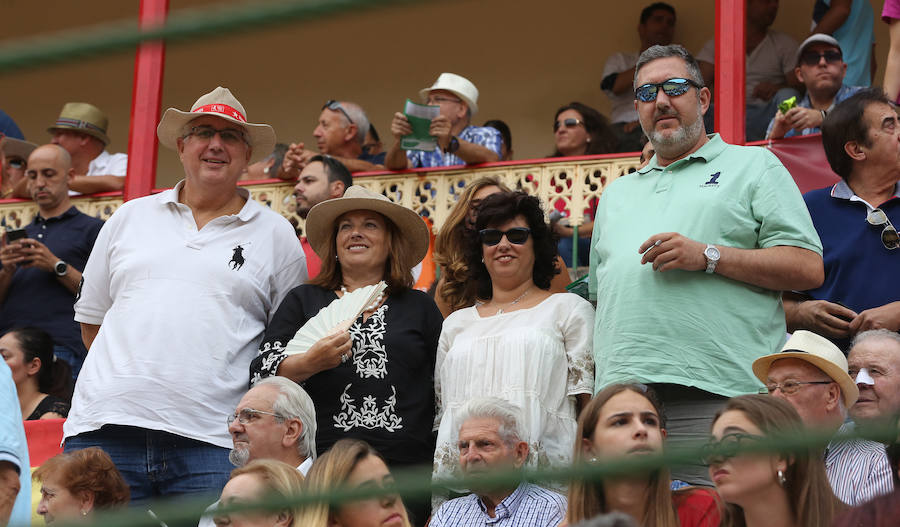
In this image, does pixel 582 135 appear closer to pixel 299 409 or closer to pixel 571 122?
pixel 571 122

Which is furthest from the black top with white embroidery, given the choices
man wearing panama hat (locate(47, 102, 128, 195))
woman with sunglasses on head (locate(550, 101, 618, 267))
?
man wearing panama hat (locate(47, 102, 128, 195))

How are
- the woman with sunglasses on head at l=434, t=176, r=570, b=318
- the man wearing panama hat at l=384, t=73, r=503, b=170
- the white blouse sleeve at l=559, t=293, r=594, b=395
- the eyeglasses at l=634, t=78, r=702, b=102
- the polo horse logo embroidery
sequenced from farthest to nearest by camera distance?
1. the man wearing panama hat at l=384, t=73, r=503, b=170
2. the woman with sunglasses on head at l=434, t=176, r=570, b=318
3. the polo horse logo embroidery
4. the eyeglasses at l=634, t=78, r=702, b=102
5. the white blouse sleeve at l=559, t=293, r=594, b=395

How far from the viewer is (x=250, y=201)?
221 inches

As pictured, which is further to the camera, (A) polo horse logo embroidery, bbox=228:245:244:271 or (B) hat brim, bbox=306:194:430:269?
(B) hat brim, bbox=306:194:430:269

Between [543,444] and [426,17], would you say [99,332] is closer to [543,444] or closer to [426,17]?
[543,444]

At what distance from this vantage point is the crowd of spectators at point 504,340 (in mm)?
4195

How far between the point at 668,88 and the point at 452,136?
327cm

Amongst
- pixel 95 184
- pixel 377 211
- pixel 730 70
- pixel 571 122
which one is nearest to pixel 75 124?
pixel 95 184

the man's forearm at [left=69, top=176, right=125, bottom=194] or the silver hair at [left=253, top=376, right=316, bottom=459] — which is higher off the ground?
the man's forearm at [left=69, top=176, right=125, bottom=194]

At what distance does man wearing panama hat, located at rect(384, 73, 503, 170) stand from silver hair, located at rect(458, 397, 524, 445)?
140 inches

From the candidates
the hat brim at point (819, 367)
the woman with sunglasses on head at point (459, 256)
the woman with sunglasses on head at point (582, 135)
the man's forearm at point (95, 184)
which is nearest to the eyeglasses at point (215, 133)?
the woman with sunglasses on head at point (459, 256)

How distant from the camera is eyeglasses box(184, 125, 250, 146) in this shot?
5.68 m

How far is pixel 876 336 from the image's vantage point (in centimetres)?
460

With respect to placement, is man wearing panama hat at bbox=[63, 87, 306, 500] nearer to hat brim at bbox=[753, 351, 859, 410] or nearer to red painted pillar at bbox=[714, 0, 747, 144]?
hat brim at bbox=[753, 351, 859, 410]
